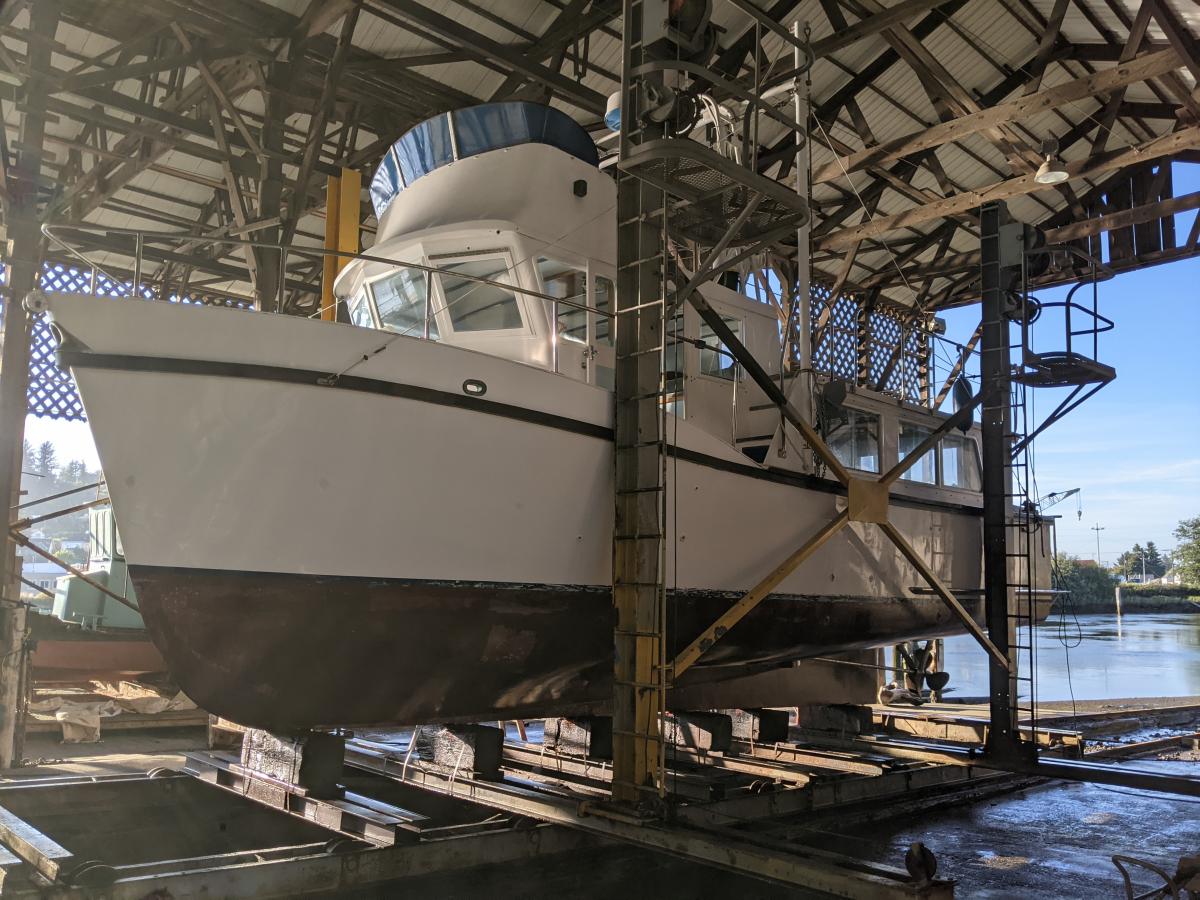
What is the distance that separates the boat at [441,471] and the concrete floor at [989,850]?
0.94 m

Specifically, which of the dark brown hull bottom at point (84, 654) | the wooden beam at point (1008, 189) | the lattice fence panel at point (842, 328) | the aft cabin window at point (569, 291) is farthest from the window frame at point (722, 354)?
the lattice fence panel at point (842, 328)

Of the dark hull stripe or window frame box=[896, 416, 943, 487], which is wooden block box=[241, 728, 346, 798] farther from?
window frame box=[896, 416, 943, 487]

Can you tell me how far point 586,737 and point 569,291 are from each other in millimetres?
3102

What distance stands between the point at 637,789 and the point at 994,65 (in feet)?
39.3

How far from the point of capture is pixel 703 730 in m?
6.59

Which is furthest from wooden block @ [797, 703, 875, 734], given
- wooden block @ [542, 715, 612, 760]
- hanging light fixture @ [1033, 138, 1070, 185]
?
hanging light fixture @ [1033, 138, 1070, 185]

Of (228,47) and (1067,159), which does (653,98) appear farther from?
(1067,159)

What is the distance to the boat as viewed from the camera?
3.96 meters

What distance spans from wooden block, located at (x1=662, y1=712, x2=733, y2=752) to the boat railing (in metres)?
3.07

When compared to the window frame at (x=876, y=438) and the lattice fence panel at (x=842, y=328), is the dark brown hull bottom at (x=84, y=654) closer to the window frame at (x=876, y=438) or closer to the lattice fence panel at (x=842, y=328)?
the window frame at (x=876, y=438)

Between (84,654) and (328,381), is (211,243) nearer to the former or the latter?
(84,654)

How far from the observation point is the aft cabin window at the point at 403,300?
5.46 meters

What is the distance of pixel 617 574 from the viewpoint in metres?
4.84

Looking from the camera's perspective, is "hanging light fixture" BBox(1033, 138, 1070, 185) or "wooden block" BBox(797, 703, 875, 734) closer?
"wooden block" BBox(797, 703, 875, 734)
